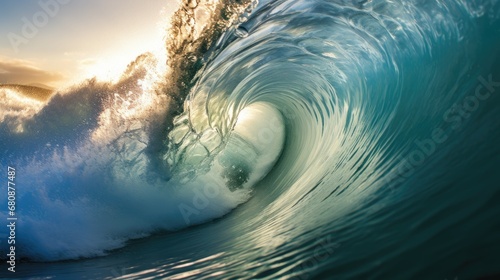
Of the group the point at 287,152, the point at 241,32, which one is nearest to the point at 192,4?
the point at 241,32

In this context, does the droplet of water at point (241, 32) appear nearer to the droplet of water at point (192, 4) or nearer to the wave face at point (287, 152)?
the wave face at point (287, 152)

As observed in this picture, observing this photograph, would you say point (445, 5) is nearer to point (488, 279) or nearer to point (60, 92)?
point (488, 279)

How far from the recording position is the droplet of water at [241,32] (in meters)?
5.29

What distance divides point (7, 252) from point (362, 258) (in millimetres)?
6130

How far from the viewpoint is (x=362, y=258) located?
2.49 metres

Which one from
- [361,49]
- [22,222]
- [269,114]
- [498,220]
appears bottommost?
[498,220]

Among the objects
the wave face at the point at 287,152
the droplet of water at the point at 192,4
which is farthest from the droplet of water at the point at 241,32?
the droplet of water at the point at 192,4

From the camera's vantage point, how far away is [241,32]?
Answer: 5.35 m

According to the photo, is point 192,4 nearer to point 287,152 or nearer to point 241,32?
point 241,32

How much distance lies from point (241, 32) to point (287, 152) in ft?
14.8

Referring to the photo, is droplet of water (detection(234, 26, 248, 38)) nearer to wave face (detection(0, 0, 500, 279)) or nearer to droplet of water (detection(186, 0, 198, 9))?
wave face (detection(0, 0, 500, 279))

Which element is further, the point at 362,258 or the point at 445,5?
the point at 445,5

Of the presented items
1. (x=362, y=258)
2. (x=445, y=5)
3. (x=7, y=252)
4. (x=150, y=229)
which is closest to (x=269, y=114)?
(x=150, y=229)

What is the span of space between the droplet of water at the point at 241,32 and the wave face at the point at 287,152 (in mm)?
41
